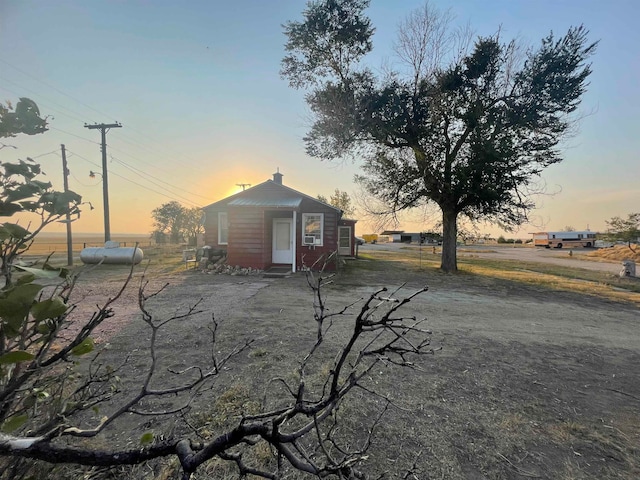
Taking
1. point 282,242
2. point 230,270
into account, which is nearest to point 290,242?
point 282,242

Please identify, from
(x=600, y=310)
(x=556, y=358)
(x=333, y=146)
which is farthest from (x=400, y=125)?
(x=556, y=358)

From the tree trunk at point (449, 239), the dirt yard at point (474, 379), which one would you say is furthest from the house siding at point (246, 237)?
the tree trunk at point (449, 239)

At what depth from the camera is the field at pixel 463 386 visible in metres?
2.07

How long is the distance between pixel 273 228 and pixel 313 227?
1.74 m

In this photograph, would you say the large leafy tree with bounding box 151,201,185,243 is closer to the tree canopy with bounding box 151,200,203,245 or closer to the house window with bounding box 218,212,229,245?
the tree canopy with bounding box 151,200,203,245

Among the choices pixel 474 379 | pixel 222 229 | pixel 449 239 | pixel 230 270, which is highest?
pixel 222 229

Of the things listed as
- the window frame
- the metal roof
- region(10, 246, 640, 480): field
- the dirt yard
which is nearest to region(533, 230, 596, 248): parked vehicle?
region(10, 246, 640, 480): field

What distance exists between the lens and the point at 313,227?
41.9 feet

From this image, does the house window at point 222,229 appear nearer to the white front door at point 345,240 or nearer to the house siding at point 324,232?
the house siding at point 324,232

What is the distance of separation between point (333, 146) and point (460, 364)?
435 inches

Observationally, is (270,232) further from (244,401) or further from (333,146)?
(244,401)

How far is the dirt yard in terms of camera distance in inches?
82.7

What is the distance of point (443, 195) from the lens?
1259cm

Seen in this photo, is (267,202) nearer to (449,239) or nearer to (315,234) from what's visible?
(315,234)
